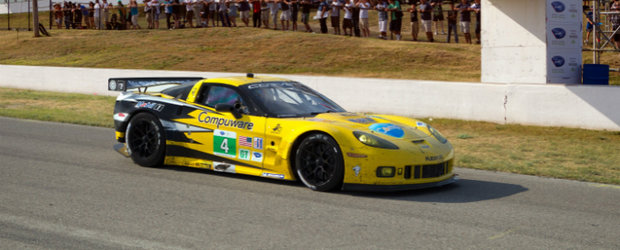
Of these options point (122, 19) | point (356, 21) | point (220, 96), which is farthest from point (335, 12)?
point (220, 96)

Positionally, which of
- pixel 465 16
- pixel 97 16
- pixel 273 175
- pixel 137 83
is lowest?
pixel 273 175

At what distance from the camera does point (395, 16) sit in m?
24.5

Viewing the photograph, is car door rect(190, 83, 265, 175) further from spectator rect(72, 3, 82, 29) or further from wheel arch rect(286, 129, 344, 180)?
spectator rect(72, 3, 82, 29)

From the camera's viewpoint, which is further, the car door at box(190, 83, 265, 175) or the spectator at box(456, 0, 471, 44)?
the spectator at box(456, 0, 471, 44)

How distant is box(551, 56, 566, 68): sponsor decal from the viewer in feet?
48.3

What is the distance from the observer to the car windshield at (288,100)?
25.7ft

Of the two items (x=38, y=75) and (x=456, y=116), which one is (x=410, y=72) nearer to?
(x=456, y=116)

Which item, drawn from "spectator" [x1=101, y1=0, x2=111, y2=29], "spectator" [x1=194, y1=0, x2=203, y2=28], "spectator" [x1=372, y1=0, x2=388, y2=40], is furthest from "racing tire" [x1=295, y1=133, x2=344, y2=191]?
"spectator" [x1=101, y1=0, x2=111, y2=29]

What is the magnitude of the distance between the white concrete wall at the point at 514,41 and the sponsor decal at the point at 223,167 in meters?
8.71

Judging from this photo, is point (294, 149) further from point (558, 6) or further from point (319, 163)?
point (558, 6)

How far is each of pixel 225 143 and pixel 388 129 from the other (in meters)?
1.81

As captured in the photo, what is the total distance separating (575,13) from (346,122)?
30.5 ft

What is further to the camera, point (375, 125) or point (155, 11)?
point (155, 11)

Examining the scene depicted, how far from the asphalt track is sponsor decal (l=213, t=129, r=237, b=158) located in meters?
0.28
